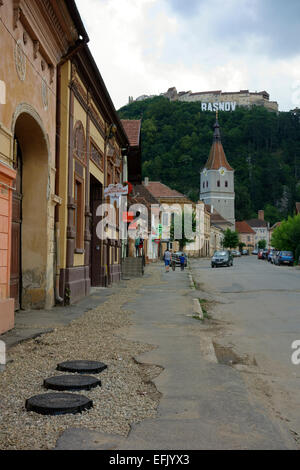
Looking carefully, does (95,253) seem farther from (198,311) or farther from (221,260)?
(221,260)

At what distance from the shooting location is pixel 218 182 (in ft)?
413

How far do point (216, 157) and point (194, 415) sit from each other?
411 ft

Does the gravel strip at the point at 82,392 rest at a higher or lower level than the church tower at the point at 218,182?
lower

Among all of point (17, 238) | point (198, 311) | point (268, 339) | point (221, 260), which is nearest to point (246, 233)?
point (221, 260)

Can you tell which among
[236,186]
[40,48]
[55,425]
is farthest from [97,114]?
[236,186]

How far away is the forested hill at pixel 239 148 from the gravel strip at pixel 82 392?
114m

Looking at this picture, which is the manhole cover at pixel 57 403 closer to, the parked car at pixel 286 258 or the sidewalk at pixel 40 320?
the sidewalk at pixel 40 320

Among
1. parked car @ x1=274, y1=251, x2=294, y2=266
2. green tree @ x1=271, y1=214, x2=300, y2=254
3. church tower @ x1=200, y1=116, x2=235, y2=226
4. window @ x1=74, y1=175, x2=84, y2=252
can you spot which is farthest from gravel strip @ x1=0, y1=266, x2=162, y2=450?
church tower @ x1=200, y1=116, x2=235, y2=226

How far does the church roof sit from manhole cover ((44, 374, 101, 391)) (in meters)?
121

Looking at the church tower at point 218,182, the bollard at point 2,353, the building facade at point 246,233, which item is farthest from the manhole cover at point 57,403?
the building facade at point 246,233

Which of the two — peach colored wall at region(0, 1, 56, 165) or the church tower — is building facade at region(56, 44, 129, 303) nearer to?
peach colored wall at region(0, 1, 56, 165)

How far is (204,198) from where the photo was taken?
425 ft

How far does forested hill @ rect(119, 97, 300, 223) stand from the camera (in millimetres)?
124938

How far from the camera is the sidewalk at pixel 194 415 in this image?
3729mm
